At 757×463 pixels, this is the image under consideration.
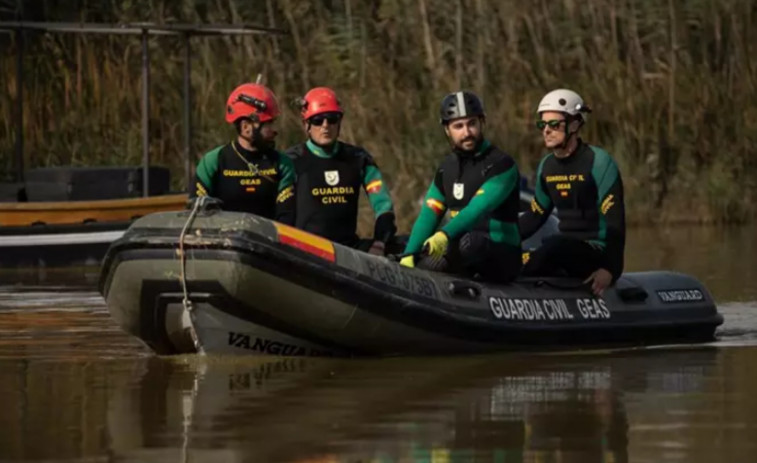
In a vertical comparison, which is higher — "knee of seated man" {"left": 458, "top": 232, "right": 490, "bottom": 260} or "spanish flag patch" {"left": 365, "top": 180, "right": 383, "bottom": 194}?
A: "spanish flag patch" {"left": 365, "top": 180, "right": 383, "bottom": 194}

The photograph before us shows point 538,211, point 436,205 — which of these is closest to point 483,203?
point 436,205

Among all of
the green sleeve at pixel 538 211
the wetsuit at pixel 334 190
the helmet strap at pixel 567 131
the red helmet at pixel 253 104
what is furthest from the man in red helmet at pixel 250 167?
the helmet strap at pixel 567 131

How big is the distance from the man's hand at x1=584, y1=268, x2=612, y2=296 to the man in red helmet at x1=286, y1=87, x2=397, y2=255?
4.21 feet

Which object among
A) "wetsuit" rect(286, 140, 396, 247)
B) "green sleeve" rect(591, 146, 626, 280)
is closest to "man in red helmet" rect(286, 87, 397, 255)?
"wetsuit" rect(286, 140, 396, 247)

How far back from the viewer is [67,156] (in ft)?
88.6

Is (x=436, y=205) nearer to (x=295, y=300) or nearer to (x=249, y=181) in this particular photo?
(x=249, y=181)

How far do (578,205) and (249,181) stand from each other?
1985 millimetres

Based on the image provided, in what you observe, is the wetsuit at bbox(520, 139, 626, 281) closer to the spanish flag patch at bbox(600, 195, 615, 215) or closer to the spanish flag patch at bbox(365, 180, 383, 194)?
the spanish flag patch at bbox(600, 195, 615, 215)

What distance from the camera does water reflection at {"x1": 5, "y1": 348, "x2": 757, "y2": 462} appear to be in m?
10.6

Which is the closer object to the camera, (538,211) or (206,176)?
(206,176)

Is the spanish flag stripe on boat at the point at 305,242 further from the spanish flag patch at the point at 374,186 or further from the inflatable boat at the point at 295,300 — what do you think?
the spanish flag patch at the point at 374,186

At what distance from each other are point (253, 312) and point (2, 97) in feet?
44.6

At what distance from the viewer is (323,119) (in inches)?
605

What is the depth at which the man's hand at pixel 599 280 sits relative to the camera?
15.1m
